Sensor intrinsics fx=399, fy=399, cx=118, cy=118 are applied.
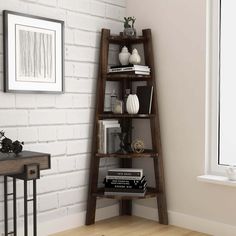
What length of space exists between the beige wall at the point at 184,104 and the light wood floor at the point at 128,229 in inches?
7.0

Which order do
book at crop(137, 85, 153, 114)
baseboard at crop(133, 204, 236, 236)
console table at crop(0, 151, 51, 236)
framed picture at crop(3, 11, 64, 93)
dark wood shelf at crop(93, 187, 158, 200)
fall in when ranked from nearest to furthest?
console table at crop(0, 151, 51, 236) → framed picture at crop(3, 11, 64, 93) → baseboard at crop(133, 204, 236, 236) → dark wood shelf at crop(93, 187, 158, 200) → book at crop(137, 85, 153, 114)

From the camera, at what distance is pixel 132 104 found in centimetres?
318

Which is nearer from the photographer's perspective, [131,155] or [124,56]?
[131,155]

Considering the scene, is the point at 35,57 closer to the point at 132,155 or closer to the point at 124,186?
the point at 132,155

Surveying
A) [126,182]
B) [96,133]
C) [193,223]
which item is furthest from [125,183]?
[193,223]

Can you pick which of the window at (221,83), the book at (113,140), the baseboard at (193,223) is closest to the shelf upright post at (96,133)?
the book at (113,140)

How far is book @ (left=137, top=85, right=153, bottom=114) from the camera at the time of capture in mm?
3229

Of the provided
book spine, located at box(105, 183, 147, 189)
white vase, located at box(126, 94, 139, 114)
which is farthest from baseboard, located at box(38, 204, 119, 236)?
white vase, located at box(126, 94, 139, 114)

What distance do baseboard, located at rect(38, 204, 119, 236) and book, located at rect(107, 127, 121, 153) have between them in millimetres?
555

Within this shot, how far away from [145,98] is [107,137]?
446 mm

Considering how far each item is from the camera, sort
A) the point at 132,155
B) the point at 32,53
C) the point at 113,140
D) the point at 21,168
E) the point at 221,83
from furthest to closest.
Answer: the point at 113,140, the point at 132,155, the point at 221,83, the point at 32,53, the point at 21,168

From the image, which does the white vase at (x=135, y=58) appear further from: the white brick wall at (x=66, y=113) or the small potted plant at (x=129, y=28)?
the white brick wall at (x=66, y=113)

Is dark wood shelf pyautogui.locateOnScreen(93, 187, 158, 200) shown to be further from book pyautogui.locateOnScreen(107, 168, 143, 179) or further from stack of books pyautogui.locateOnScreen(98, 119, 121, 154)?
stack of books pyautogui.locateOnScreen(98, 119, 121, 154)

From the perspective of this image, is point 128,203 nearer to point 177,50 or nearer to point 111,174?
point 111,174
